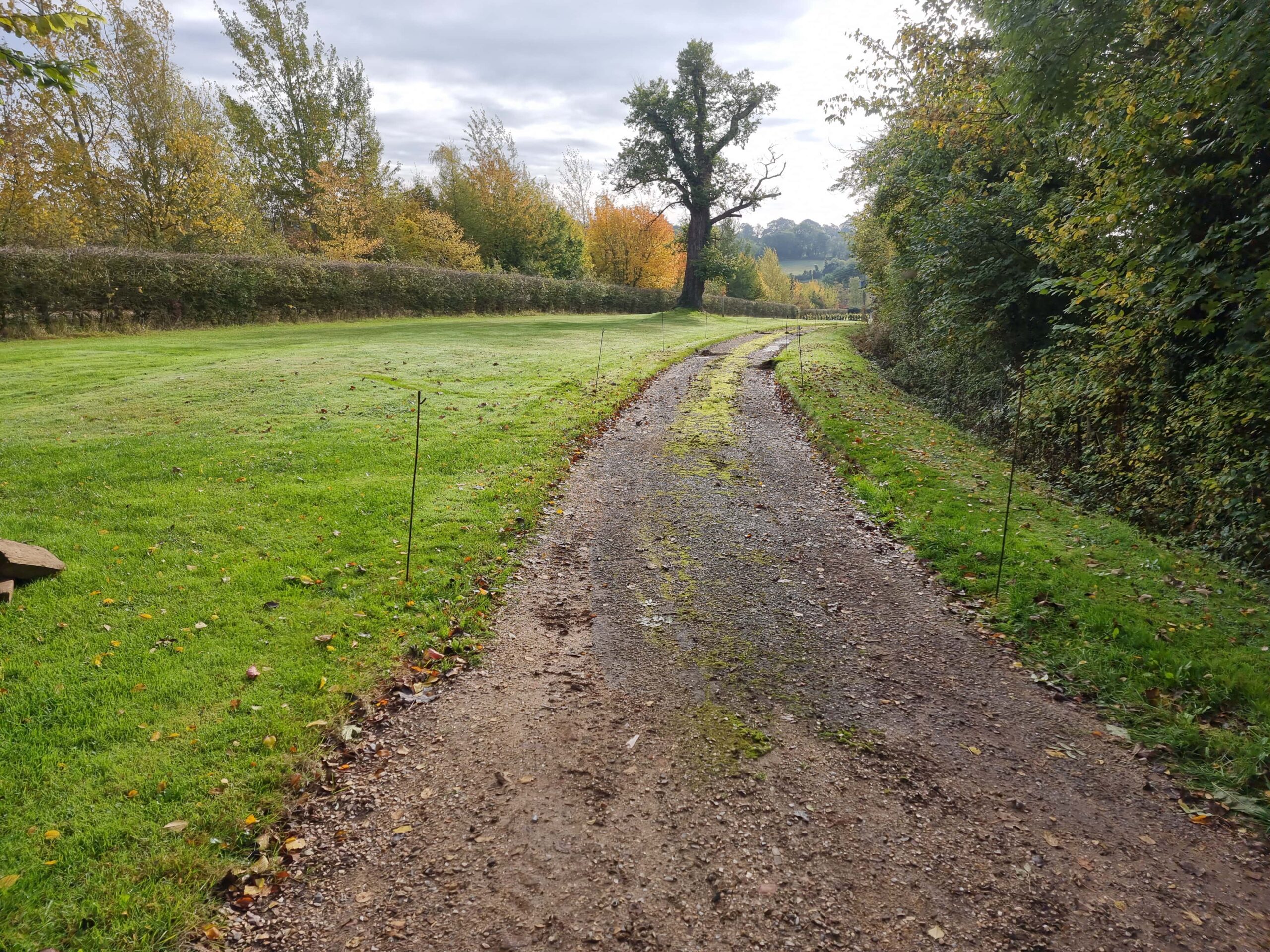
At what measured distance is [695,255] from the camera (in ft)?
139

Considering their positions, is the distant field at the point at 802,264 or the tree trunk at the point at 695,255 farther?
the distant field at the point at 802,264

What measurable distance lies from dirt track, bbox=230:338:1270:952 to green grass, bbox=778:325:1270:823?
352mm

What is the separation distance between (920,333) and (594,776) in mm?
20975

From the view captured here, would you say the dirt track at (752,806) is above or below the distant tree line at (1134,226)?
below

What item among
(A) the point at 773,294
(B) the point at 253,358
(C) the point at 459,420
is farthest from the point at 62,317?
(A) the point at 773,294

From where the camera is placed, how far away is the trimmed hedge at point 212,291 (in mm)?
19000

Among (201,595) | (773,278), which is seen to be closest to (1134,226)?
(201,595)

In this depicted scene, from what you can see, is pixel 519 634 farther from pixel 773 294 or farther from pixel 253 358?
pixel 773 294

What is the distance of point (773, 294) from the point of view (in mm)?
84188

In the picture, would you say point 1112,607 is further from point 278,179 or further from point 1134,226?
point 278,179

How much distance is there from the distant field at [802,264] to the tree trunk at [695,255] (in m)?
131

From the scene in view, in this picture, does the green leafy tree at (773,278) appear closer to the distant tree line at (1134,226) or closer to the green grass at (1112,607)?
the distant tree line at (1134,226)

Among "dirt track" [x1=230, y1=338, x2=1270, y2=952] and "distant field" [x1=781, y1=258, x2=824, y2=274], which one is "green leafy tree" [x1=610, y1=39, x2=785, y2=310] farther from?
"distant field" [x1=781, y1=258, x2=824, y2=274]

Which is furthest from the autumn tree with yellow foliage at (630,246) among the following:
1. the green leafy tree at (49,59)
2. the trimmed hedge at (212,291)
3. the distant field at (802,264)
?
the distant field at (802,264)
